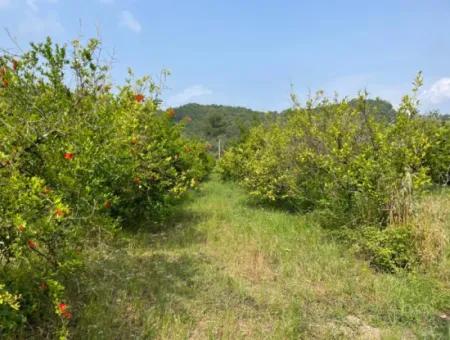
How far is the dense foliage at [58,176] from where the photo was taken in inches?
86.6

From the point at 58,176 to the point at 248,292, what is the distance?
216 centimetres

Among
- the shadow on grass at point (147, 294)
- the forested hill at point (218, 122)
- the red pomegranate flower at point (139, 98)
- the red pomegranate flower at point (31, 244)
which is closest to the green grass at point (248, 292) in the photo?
the shadow on grass at point (147, 294)

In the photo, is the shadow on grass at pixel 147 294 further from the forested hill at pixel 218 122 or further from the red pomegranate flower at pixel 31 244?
the forested hill at pixel 218 122

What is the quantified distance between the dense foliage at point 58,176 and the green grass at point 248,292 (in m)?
0.53

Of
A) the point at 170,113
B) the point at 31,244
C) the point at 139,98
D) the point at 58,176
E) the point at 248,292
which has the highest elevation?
the point at 139,98

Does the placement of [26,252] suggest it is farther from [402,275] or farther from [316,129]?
[316,129]

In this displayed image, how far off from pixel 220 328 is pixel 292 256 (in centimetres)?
194

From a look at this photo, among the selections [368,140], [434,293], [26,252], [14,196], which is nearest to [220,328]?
[26,252]

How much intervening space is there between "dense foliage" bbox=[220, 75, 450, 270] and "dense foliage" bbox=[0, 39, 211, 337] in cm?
245

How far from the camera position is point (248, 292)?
367 centimetres

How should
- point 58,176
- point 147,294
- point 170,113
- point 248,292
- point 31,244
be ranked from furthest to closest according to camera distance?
point 170,113 → point 248,292 → point 147,294 → point 58,176 → point 31,244

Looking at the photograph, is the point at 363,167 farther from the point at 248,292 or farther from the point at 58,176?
the point at 58,176

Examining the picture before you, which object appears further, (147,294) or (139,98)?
(139,98)

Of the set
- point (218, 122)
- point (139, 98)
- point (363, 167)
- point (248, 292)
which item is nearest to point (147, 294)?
point (248, 292)
